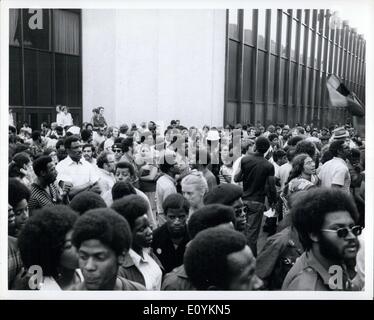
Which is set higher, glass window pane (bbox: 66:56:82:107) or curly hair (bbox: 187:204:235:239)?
glass window pane (bbox: 66:56:82:107)

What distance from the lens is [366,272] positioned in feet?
11.7

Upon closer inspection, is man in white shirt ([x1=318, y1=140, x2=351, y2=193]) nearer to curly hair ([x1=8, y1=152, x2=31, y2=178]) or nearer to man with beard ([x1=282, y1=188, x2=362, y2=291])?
man with beard ([x1=282, y1=188, x2=362, y2=291])

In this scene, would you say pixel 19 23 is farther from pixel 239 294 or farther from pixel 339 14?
pixel 239 294

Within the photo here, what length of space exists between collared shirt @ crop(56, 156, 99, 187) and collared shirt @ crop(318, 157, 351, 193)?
7.46 feet

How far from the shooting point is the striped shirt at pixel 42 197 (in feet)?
13.5

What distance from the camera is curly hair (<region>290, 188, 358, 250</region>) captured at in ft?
10.5

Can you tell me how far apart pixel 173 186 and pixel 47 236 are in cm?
190

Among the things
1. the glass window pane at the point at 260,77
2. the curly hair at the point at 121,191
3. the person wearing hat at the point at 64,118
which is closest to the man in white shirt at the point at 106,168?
the curly hair at the point at 121,191

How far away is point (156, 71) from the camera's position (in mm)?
8242

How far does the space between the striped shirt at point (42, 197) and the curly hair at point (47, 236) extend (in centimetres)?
73

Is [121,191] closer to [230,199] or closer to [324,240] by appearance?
[230,199]

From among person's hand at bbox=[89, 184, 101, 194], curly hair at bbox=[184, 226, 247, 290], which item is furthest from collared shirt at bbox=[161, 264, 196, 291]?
person's hand at bbox=[89, 184, 101, 194]
